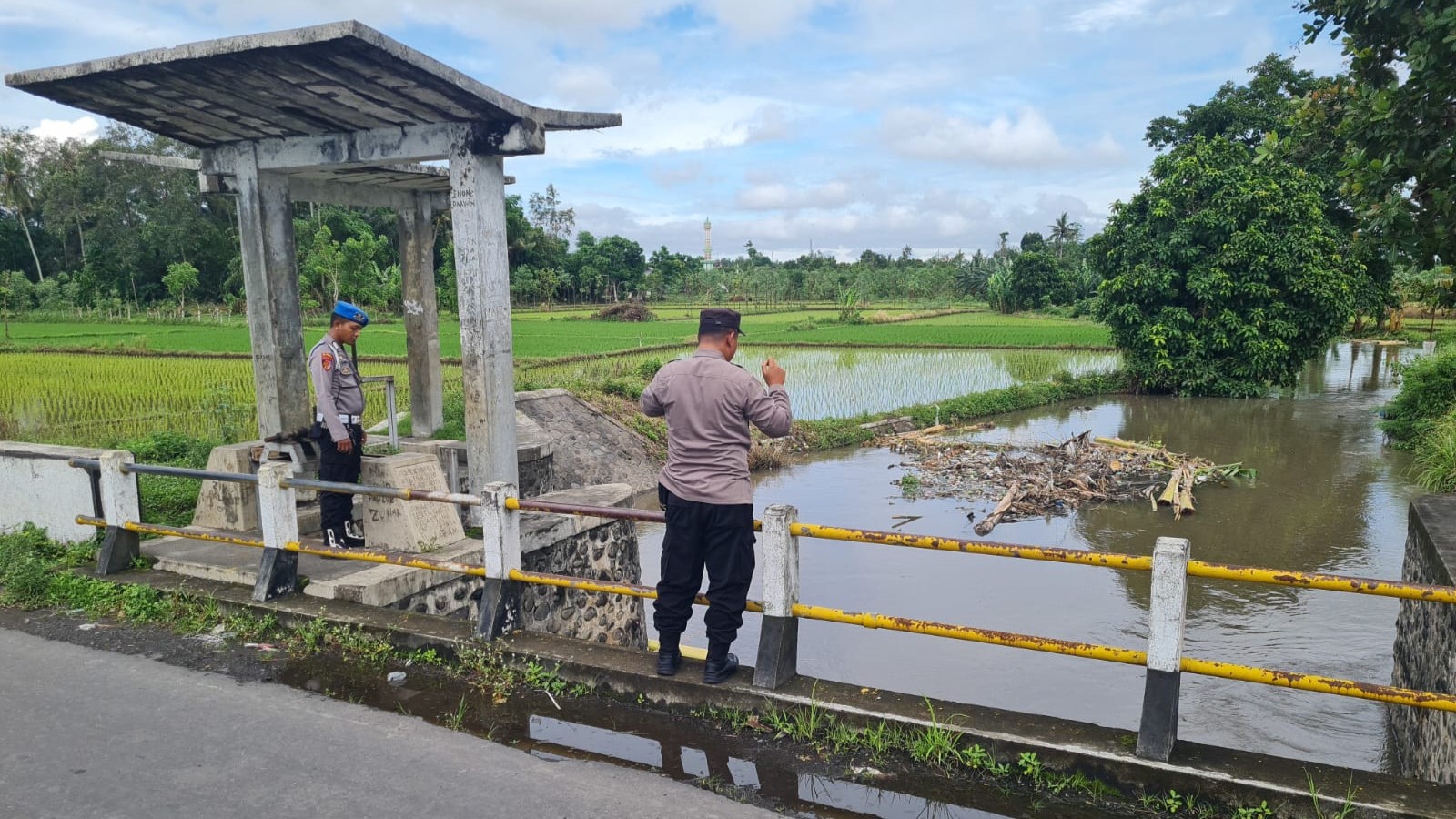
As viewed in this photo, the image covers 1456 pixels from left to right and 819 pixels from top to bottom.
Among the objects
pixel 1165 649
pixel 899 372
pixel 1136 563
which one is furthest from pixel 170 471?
pixel 899 372

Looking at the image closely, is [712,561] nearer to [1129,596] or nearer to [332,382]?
[332,382]

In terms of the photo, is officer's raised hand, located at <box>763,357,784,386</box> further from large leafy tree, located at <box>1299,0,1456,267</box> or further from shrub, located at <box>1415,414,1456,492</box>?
shrub, located at <box>1415,414,1456,492</box>

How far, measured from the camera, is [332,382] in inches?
236

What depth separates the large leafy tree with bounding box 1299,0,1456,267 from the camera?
576 centimetres

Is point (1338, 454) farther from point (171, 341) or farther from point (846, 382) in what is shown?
point (171, 341)

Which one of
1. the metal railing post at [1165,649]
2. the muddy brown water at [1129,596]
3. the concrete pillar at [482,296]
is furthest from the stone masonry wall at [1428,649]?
the concrete pillar at [482,296]

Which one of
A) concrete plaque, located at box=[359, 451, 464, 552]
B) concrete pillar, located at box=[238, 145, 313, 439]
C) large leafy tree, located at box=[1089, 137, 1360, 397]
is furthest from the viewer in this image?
large leafy tree, located at box=[1089, 137, 1360, 397]

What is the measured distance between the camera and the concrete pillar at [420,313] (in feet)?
31.8

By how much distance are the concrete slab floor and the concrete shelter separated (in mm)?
2379

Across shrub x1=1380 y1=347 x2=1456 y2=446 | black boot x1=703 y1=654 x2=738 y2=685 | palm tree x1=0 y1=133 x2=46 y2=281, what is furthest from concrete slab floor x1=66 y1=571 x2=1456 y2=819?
palm tree x1=0 y1=133 x2=46 y2=281

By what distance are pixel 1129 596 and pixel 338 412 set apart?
7.70m

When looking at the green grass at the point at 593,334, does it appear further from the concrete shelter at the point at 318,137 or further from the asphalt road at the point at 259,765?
the asphalt road at the point at 259,765

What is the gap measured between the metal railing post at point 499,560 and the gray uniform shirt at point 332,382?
1899 mm

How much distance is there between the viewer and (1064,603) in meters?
9.06
